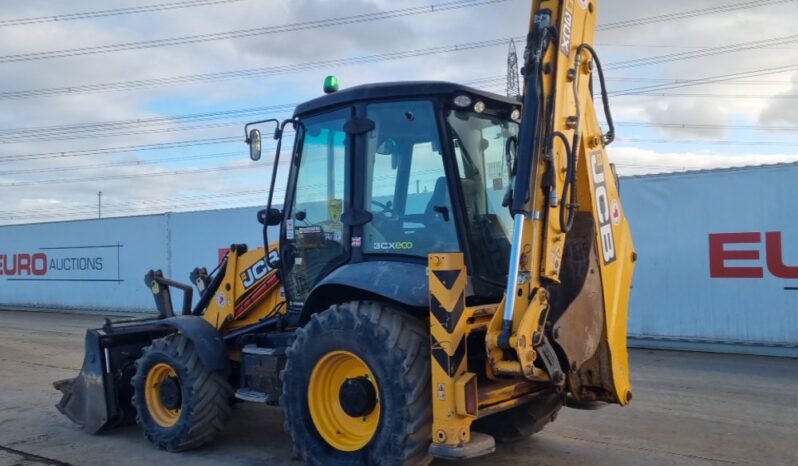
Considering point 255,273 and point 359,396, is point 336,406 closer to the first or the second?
point 359,396

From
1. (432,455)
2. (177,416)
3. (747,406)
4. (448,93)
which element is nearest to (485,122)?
(448,93)

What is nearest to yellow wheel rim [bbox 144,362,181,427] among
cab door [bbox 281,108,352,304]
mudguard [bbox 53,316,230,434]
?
mudguard [bbox 53,316,230,434]

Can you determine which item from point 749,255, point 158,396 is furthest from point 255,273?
point 749,255

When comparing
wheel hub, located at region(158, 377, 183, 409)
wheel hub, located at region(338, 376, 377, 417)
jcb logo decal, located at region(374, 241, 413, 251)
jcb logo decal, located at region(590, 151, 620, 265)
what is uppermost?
jcb logo decal, located at region(590, 151, 620, 265)

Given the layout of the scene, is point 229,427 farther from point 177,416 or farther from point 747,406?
point 747,406

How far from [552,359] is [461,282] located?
0.71 metres

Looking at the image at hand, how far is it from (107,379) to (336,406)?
9.00 ft

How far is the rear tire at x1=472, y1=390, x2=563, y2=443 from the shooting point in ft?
19.7

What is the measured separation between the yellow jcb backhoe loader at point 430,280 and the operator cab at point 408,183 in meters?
0.01

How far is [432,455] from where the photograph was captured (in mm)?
4559

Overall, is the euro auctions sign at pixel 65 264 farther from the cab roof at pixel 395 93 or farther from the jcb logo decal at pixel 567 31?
the jcb logo decal at pixel 567 31

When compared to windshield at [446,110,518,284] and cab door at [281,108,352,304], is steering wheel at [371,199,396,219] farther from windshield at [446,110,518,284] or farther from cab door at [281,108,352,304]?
windshield at [446,110,518,284]

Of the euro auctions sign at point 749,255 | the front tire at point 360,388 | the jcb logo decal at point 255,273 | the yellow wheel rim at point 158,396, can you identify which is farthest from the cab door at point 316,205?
the euro auctions sign at point 749,255

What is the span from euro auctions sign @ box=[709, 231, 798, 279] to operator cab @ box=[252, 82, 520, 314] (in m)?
7.21
